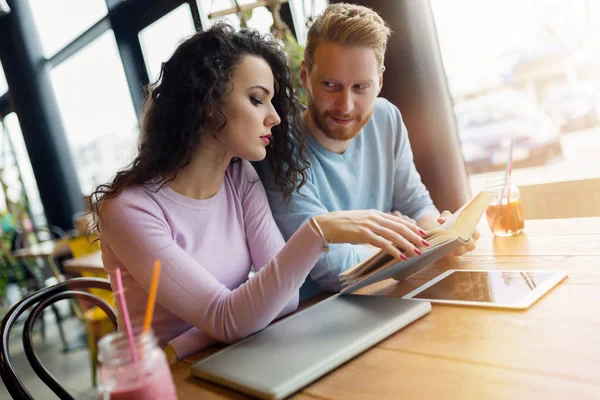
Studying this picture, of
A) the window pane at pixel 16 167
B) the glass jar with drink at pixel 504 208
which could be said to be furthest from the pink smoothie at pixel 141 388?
the window pane at pixel 16 167

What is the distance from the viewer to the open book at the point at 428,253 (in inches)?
38.9

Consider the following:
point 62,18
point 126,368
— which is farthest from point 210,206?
point 62,18

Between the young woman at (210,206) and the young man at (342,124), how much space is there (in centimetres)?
9

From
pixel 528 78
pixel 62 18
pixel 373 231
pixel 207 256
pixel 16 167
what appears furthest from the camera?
pixel 16 167

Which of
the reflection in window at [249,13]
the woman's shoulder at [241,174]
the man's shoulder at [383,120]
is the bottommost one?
the woman's shoulder at [241,174]

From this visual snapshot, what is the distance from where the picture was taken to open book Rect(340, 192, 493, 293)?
3.24 ft

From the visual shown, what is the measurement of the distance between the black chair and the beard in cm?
77

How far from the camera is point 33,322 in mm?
1235

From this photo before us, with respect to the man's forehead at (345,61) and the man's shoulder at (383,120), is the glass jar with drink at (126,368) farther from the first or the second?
the man's shoulder at (383,120)

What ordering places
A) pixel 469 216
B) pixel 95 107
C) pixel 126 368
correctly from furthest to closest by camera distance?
pixel 95 107, pixel 469 216, pixel 126 368

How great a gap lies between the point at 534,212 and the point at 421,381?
1.58 meters

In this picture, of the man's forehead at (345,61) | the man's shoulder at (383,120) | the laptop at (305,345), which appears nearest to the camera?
the laptop at (305,345)

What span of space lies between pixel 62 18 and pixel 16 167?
258 centimetres

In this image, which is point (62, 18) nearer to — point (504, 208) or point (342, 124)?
point (342, 124)
